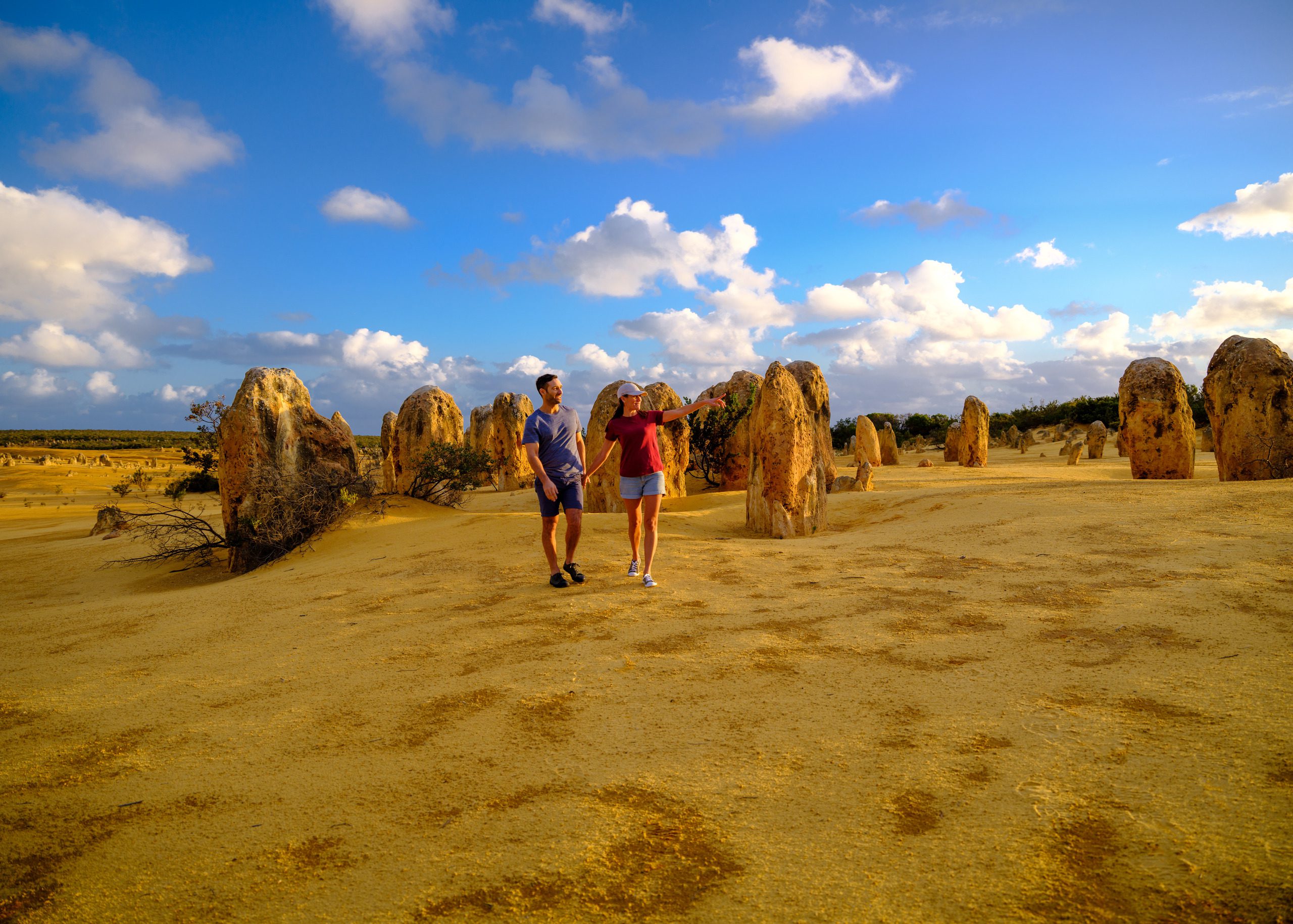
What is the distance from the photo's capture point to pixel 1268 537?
5.46 meters

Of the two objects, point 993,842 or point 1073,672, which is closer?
point 993,842

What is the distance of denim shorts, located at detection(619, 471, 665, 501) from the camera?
219 inches

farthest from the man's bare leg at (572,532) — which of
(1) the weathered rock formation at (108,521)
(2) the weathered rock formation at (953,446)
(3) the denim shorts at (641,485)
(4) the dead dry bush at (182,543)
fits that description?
(2) the weathered rock formation at (953,446)

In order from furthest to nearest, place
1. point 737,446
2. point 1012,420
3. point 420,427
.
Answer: point 1012,420 < point 420,427 < point 737,446

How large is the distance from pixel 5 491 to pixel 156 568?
64.5 ft

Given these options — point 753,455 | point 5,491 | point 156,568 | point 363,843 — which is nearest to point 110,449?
point 5,491

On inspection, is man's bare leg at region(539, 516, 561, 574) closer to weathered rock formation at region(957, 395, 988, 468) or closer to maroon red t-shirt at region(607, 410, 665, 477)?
maroon red t-shirt at region(607, 410, 665, 477)

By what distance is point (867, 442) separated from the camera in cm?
2033

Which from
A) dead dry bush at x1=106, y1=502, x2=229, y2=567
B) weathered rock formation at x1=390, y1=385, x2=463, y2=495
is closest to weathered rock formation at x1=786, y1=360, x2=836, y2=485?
weathered rock formation at x1=390, y1=385, x2=463, y2=495

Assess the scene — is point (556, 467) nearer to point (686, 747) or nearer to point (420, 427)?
point (686, 747)

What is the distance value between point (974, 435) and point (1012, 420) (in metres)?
20.8

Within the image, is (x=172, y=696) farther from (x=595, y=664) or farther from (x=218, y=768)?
(x=595, y=664)

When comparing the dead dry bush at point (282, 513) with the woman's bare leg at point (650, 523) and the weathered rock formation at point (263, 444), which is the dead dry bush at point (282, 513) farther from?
the woman's bare leg at point (650, 523)

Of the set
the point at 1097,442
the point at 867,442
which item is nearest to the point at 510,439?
the point at 867,442
